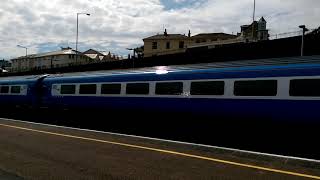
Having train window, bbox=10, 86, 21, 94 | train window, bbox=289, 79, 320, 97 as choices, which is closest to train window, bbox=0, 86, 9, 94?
train window, bbox=10, 86, 21, 94

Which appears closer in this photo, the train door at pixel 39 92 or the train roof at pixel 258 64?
the train roof at pixel 258 64

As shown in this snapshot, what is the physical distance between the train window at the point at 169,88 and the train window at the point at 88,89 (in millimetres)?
5728

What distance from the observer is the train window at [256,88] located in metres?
14.8

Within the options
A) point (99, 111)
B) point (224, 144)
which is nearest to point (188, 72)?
point (224, 144)

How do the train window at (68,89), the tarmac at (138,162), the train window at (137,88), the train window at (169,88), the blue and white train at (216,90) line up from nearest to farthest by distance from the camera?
the tarmac at (138,162) → the blue and white train at (216,90) → the train window at (169,88) → the train window at (137,88) → the train window at (68,89)

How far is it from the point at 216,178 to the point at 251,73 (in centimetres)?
742

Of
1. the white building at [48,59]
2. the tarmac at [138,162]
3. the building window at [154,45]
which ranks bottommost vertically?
the tarmac at [138,162]

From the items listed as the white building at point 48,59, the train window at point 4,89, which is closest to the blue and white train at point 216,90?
the train window at point 4,89

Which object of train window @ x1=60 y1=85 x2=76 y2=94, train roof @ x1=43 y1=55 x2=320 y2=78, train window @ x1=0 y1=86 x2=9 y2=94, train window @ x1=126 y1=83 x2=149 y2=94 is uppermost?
train roof @ x1=43 y1=55 x2=320 y2=78

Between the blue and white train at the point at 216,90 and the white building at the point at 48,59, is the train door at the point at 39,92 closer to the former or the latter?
the blue and white train at the point at 216,90

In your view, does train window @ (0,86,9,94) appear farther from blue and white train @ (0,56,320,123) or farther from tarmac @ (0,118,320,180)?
tarmac @ (0,118,320,180)

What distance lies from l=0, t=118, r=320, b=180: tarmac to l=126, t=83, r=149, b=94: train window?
210 inches

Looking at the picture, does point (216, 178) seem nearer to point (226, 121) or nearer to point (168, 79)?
point (226, 121)

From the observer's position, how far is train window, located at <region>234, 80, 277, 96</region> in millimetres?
14828
